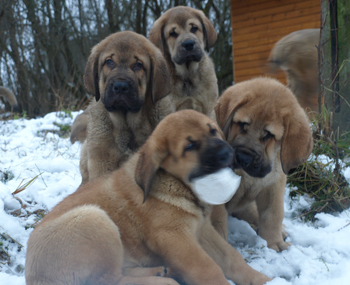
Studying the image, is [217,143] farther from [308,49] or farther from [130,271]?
[308,49]

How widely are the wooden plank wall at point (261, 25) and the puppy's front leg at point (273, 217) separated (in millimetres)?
8300

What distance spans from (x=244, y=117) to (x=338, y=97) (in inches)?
113

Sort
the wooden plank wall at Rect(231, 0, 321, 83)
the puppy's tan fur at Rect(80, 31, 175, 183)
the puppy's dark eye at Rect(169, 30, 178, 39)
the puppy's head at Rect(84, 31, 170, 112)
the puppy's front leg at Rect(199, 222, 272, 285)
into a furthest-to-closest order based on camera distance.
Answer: the wooden plank wall at Rect(231, 0, 321, 83), the puppy's dark eye at Rect(169, 30, 178, 39), the puppy's tan fur at Rect(80, 31, 175, 183), the puppy's head at Rect(84, 31, 170, 112), the puppy's front leg at Rect(199, 222, 272, 285)

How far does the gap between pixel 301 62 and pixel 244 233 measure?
3089 millimetres

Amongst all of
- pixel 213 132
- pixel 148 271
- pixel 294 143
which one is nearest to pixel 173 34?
pixel 294 143

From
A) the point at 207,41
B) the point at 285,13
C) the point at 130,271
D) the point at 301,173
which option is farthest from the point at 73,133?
the point at 285,13

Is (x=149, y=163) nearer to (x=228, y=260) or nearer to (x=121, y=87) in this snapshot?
(x=228, y=260)

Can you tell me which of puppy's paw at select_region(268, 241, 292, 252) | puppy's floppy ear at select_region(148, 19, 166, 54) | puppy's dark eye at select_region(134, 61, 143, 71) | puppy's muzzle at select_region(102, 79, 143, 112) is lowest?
puppy's paw at select_region(268, 241, 292, 252)

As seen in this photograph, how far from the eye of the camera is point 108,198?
312 cm

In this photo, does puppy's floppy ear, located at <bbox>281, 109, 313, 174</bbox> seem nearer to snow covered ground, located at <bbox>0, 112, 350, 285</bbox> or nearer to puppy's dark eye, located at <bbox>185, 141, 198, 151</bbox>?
snow covered ground, located at <bbox>0, 112, 350, 285</bbox>

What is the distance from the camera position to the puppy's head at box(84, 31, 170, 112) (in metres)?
3.92

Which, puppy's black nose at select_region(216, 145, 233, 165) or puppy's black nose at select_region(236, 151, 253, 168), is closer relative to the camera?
puppy's black nose at select_region(216, 145, 233, 165)

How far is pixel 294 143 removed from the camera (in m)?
3.31

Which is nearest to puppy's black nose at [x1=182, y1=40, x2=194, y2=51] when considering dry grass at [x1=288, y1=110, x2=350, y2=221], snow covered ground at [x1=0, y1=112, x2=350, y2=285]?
dry grass at [x1=288, y1=110, x2=350, y2=221]
